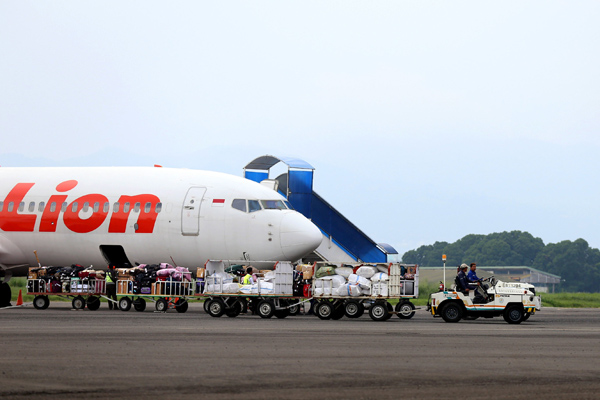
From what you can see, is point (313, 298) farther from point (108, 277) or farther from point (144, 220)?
point (108, 277)

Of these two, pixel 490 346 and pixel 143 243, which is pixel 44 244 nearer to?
pixel 143 243

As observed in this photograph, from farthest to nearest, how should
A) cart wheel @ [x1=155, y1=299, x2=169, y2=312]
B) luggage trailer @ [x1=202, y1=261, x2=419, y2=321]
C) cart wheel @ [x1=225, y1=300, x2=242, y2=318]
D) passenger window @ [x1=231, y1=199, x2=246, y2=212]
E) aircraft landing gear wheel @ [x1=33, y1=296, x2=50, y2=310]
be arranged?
aircraft landing gear wheel @ [x1=33, y1=296, x2=50, y2=310]
passenger window @ [x1=231, y1=199, x2=246, y2=212]
cart wheel @ [x1=155, y1=299, x2=169, y2=312]
cart wheel @ [x1=225, y1=300, x2=242, y2=318]
luggage trailer @ [x1=202, y1=261, x2=419, y2=321]

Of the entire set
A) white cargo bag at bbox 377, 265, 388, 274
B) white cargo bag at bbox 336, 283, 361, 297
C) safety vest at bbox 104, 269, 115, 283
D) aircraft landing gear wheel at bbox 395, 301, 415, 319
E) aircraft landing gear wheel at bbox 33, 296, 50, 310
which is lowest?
aircraft landing gear wheel at bbox 33, 296, 50, 310

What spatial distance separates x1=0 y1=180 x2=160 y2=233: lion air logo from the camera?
35.1 m

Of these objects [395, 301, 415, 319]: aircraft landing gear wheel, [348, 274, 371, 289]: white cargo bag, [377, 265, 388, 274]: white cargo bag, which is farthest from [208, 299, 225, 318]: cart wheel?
[395, 301, 415, 319]: aircraft landing gear wheel

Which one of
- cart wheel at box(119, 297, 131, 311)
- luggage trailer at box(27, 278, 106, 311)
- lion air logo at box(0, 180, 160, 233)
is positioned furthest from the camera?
luggage trailer at box(27, 278, 106, 311)

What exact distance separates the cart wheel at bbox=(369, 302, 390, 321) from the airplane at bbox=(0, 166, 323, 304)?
4944mm

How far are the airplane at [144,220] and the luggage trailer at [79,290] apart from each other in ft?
3.43

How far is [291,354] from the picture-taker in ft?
51.9

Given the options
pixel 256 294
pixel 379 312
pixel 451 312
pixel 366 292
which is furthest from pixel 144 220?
pixel 451 312

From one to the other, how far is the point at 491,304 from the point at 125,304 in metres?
14.2

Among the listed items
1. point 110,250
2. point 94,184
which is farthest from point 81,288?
point 94,184

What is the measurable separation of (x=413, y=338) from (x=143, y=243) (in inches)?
673

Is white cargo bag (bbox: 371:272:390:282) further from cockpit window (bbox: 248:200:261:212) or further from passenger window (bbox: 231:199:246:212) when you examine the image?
passenger window (bbox: 231:199:246:212)
